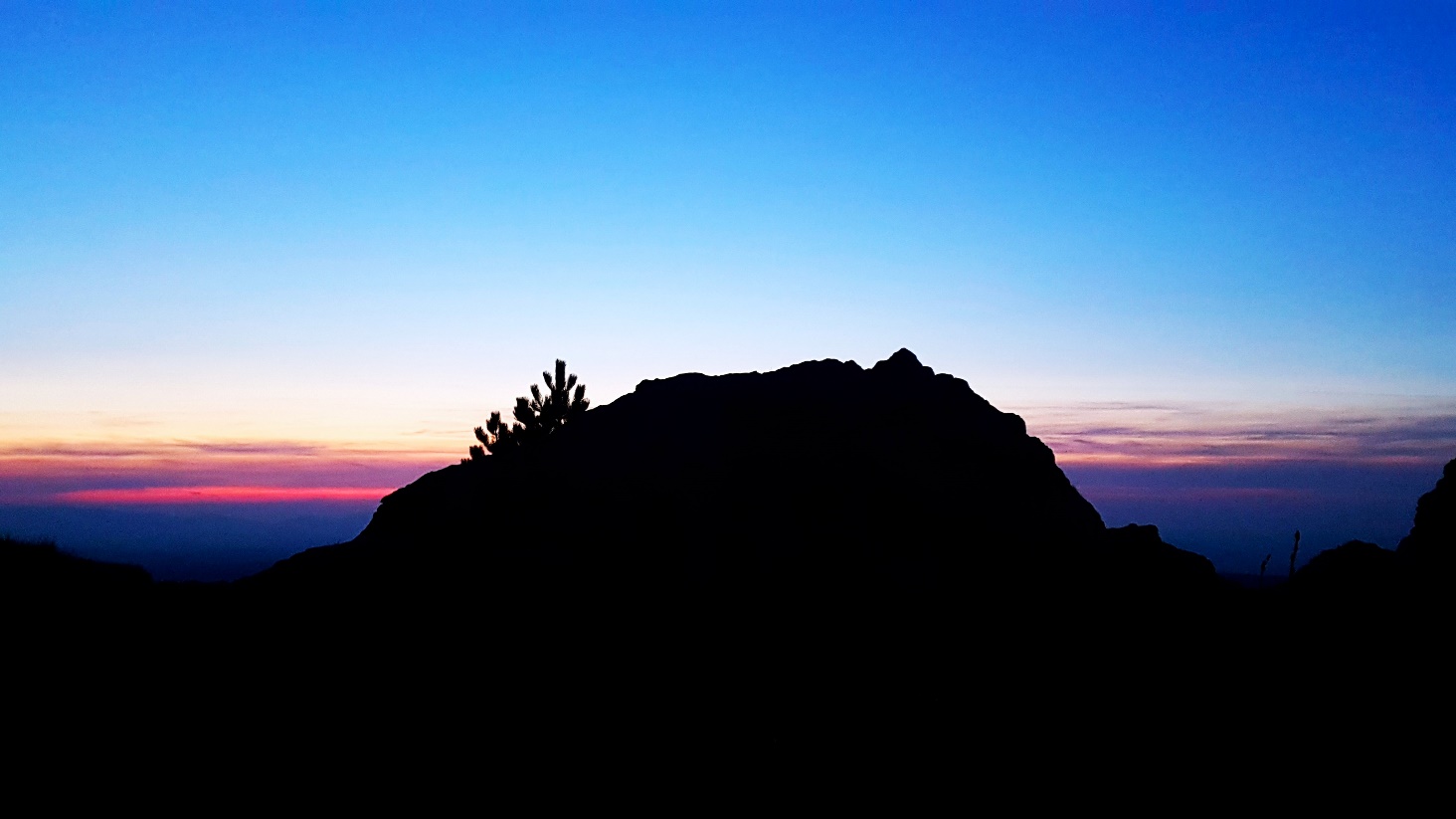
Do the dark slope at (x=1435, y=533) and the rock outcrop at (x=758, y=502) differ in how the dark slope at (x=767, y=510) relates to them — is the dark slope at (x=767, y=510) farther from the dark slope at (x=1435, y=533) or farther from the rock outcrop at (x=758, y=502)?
the dark slope at (x=1435, y=533)

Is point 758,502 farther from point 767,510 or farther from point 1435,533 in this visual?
point 1435,533

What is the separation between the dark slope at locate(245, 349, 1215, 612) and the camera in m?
13.3

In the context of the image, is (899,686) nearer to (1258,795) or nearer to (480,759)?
(1258,795)

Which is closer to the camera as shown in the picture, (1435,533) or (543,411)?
(1435,533)

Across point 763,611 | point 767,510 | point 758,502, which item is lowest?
point 763,611

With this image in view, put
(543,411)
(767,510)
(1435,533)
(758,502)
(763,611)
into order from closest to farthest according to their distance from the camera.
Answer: (763,611) → (767,510) → (758,502) → (1435,533) → (543,411)

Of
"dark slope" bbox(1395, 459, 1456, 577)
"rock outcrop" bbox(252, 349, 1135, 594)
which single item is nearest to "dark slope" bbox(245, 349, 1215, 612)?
"rock outcrop" bbox(252, 349, 1135, 594)

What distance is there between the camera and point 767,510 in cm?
1405

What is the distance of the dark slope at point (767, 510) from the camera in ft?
43.7

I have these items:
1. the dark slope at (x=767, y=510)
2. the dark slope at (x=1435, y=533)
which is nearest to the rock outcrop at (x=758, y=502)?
the dark slope at (x=767, y=510)

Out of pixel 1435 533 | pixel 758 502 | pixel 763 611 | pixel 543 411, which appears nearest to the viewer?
pixel 763 611

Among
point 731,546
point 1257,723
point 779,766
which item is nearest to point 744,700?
point 779,766

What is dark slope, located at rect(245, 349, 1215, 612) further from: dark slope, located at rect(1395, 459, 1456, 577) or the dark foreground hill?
dark slope, located at rect(1395, 459, 1456, 577)

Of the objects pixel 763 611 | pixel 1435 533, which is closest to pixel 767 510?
pixel 763 611
